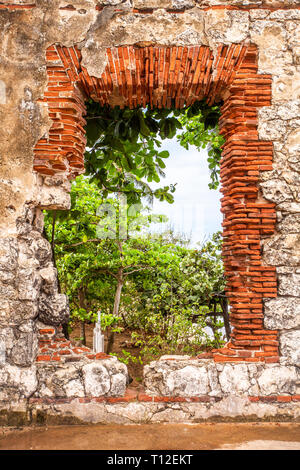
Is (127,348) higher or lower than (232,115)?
lower

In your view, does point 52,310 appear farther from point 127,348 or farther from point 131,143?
point 127,348

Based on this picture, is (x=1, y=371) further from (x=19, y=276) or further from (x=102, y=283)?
(x=102, y=283)

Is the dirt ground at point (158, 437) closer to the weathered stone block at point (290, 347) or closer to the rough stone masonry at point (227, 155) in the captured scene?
the rough stone masonry at point (227, 155)

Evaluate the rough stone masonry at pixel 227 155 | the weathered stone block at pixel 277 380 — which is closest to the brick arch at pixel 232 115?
the rough stone masonry at pixel 227 155

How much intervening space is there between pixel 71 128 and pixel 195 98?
1.36m

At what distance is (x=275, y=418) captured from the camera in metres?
3.16

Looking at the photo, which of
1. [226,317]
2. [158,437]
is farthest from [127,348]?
[158,437]

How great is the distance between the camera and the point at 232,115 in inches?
138

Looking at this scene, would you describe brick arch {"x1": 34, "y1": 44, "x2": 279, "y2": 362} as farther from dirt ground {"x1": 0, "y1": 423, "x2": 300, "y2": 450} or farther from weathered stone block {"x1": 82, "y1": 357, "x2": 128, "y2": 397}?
weathered stone block {"x1": 82, "y1": 357, "x2": 128, "y2": 397}

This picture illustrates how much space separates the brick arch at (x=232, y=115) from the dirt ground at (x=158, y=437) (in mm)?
635

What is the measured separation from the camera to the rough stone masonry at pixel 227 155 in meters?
3.24

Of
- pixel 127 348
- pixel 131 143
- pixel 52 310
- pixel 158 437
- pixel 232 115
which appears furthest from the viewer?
pixel 127 348

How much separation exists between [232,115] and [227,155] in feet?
1.30

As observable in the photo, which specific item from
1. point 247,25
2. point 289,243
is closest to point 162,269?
point 289,243
